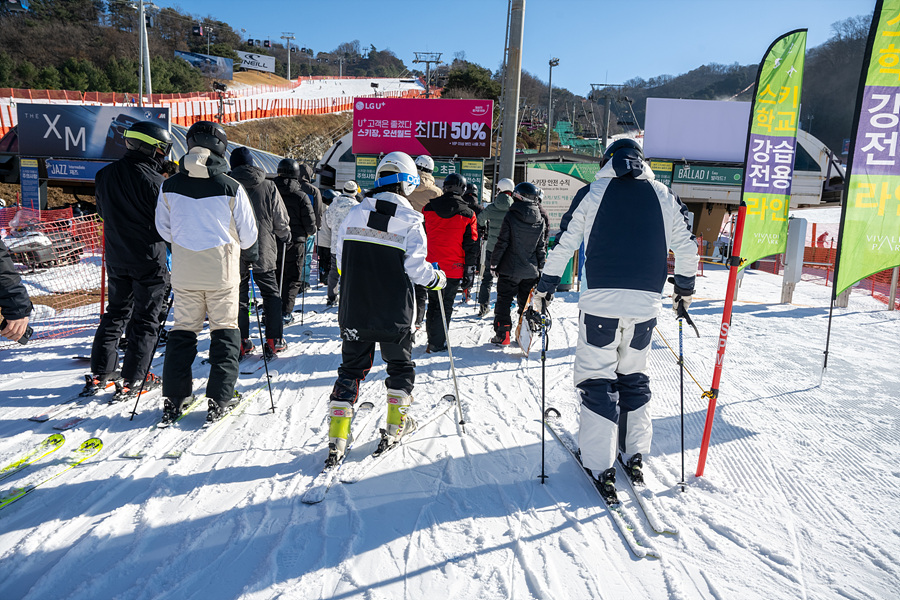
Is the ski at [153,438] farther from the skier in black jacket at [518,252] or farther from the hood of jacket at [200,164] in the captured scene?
the skier in black jacket at [518,252]

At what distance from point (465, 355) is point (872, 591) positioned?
13.1 feet

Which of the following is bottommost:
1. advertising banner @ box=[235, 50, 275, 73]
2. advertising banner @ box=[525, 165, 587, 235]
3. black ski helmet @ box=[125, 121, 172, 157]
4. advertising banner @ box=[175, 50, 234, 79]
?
black ski helmet @ box=[125, 121, 172, 157]

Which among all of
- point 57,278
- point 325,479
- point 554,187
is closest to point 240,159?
point 325,479

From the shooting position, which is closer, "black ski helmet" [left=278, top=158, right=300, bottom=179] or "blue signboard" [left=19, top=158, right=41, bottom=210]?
"black ski helmet" [left=278, top=158, right=300, bottom=179]

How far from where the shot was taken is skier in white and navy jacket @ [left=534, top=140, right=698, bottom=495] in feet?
9.46

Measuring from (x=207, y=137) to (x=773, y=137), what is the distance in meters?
6.55

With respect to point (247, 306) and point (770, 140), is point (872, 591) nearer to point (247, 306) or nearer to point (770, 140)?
point (247, 306)

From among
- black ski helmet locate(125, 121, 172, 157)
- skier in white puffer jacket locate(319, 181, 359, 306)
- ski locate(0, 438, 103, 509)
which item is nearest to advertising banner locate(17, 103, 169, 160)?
skier in white puffer jacket locate(319, 181, 359, 306)

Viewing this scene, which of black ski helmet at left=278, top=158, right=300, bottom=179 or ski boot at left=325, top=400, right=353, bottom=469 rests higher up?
black ski helmet at left=278, top=158, right=300, bottom=179

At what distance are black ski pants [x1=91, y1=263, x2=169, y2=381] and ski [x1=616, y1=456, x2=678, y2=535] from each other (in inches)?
146

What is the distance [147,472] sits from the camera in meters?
2.98

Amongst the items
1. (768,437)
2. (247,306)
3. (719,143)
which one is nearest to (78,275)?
(247,306)

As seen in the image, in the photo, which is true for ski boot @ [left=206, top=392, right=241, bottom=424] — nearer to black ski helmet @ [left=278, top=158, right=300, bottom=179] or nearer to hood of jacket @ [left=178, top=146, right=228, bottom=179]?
hood of jacket @ [left=178, top=146, right=228, bottom=179]

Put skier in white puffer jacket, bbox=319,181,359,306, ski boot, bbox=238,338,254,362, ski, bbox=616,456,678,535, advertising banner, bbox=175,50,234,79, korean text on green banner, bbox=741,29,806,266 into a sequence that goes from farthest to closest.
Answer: advertising banner, bbox=175,50,234,79 < skier in white puffer jacket, bbox=319,181,359,306 < korean text on green banner, bbox=741,29,806,266 < ski boot, bbox=238,338,254,362 < ski, bbox=616,456,678,535
